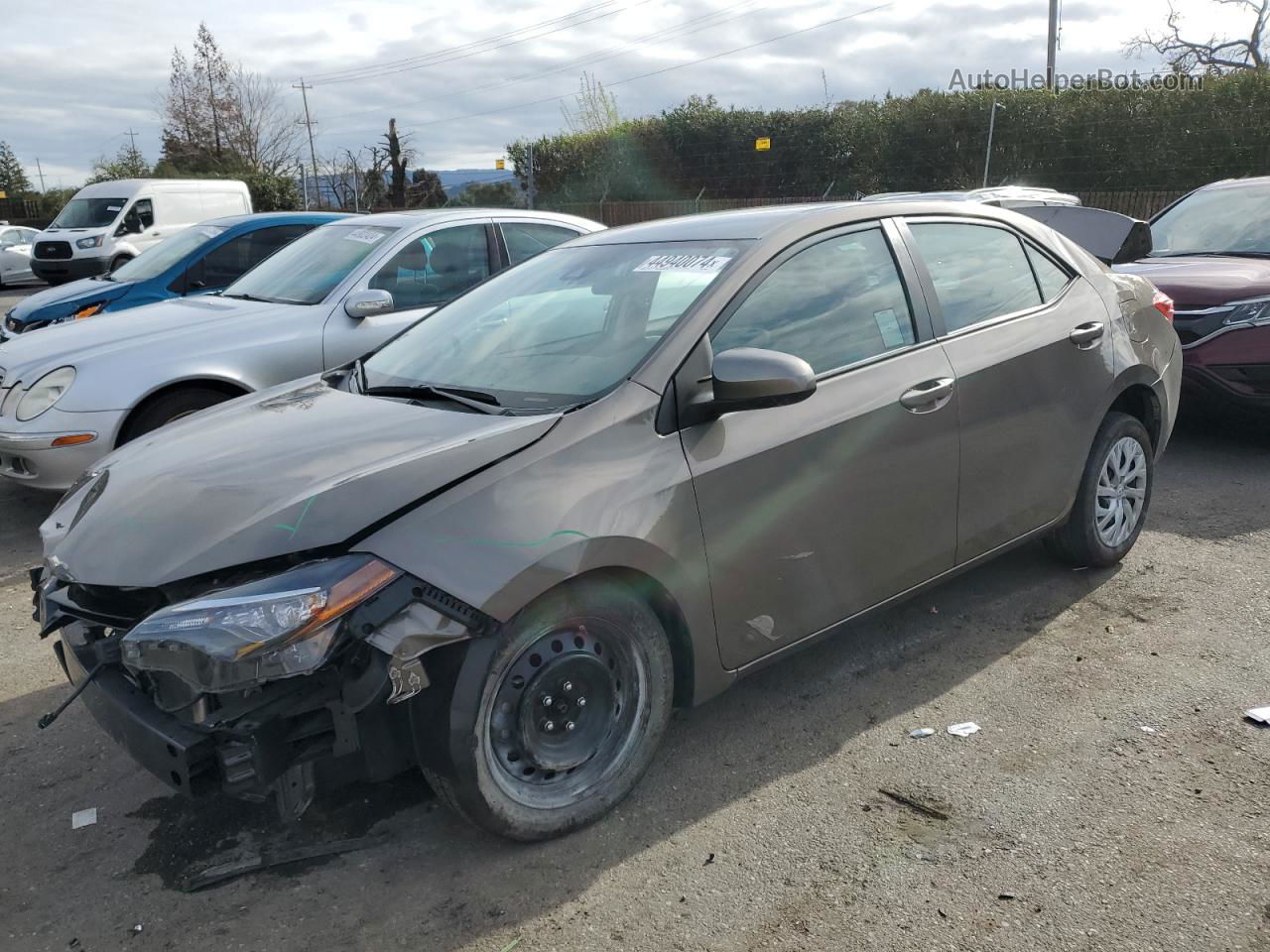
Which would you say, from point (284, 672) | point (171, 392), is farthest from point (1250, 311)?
point (171, 392)

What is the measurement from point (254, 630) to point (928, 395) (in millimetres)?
2268

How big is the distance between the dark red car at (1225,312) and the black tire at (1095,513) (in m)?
2.06

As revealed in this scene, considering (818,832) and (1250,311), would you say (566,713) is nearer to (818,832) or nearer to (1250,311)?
(818,832)

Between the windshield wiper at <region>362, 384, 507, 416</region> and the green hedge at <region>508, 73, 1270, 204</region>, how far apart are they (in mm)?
19235

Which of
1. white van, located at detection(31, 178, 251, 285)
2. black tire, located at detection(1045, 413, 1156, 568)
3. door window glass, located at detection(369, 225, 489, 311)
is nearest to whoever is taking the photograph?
black tire, located at detection(1045, 413, 1156, 568)

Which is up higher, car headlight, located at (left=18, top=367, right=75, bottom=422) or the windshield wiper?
the windshield wiper

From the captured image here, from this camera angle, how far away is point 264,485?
2.72 m

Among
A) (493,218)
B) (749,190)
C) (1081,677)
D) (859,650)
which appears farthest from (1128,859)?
(749,190)

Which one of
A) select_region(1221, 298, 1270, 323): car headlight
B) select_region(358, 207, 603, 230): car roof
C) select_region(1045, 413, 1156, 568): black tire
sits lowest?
select_region(1045, 413, 1156, 568): black tire

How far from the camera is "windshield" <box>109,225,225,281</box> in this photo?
8.23 m

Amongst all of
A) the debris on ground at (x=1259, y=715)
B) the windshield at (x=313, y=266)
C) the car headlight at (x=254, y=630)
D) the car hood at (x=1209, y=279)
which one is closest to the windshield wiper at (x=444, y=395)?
the car headlight at (x=254, y=630)

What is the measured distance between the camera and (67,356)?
5633 millimetres

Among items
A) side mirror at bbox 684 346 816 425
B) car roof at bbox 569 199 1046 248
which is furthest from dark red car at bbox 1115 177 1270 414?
side mirror at bbox 684 346 816 425

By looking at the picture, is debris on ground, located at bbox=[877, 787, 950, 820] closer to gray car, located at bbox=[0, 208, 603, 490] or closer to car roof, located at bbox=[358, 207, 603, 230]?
gray car, located at bbox=[0, 208, 603, 490]
